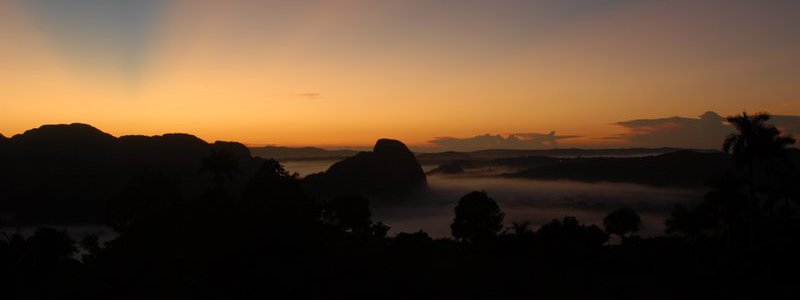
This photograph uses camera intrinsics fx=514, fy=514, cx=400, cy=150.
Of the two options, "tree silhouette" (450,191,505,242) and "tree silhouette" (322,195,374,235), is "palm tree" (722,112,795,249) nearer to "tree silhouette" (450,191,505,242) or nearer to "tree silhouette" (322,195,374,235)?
"tree silhouette" (450,191,505,242)

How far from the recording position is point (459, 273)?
1946 inches

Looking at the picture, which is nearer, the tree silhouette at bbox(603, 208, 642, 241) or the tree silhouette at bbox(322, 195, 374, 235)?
the tree silhouette at bbox(322, 195, 374, 235)

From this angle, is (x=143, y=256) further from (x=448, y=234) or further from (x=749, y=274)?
(x=448, y=234)

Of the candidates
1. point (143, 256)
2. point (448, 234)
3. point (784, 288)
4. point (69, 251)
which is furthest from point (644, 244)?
point (448, 234)

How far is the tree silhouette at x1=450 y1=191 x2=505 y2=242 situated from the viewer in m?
84.0

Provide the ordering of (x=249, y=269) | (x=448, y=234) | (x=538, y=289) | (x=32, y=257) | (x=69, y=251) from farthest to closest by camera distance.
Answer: (x=448, y=234)
(x=69, y=251)
(x=32, y=257)
(x=538, y=289)
(x=249, y=269)

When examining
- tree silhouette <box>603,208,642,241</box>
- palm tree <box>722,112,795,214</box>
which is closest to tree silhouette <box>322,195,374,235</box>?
tree silhouette <box>603,208,642,241</box>

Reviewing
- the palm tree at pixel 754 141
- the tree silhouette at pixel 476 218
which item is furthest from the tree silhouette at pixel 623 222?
the palm tree at pixel 754 141

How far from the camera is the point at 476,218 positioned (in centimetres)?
8444

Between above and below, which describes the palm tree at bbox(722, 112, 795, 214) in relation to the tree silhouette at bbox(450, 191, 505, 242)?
above

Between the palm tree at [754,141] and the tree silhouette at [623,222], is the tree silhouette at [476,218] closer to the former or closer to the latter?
the tree silhouette at [623,222]

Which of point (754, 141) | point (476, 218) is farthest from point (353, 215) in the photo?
point (754, 141)

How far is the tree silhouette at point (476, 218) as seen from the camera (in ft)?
276

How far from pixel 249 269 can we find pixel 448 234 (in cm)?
17014
